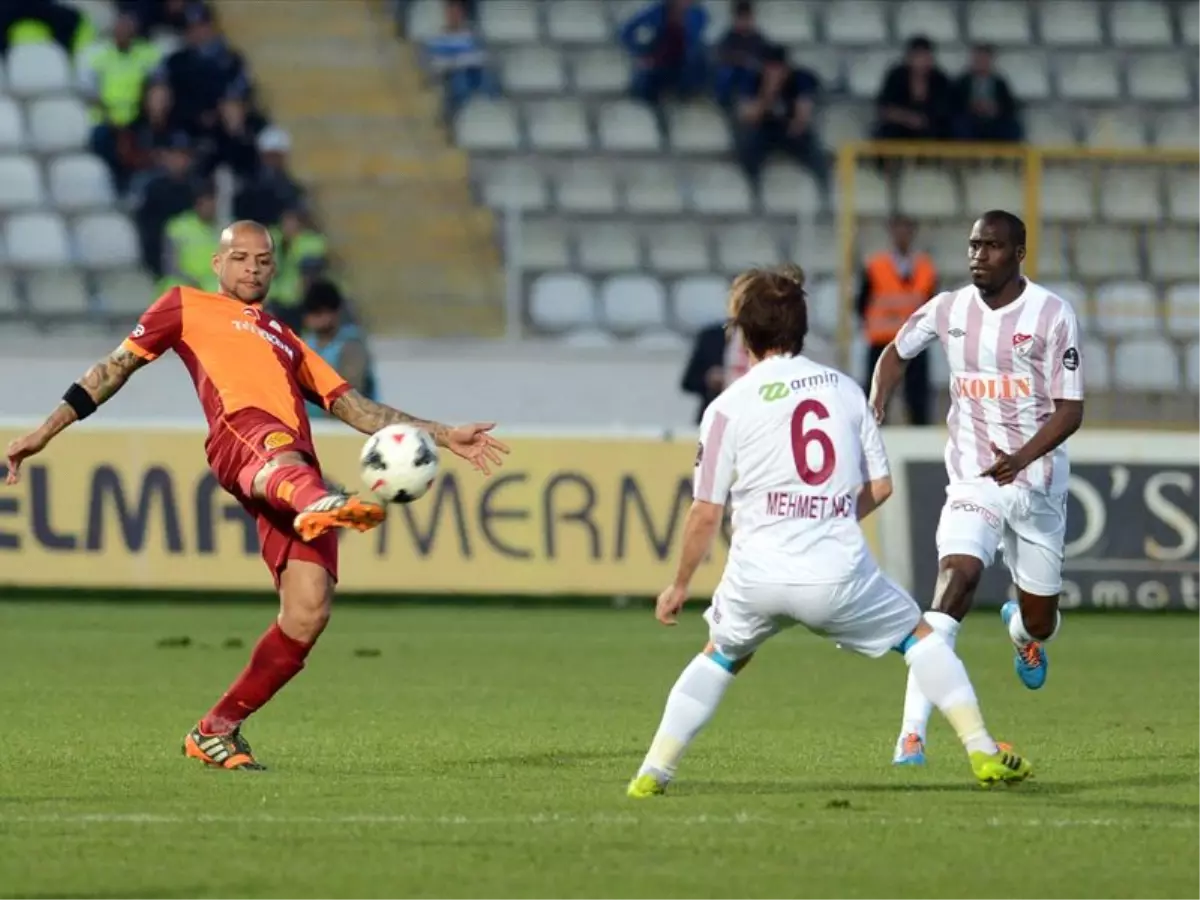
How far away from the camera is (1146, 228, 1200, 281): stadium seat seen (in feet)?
63.7

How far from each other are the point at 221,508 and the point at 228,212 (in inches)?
179

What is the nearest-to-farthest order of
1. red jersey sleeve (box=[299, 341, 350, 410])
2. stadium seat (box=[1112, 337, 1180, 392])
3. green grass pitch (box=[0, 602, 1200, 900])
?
green grass pitch (box=[0, 602, 1200, 900]) < red jersey sleeve (box=[299, 341, 350, 410]) < stadium seat (box=[1112, 337, 1180, 392])

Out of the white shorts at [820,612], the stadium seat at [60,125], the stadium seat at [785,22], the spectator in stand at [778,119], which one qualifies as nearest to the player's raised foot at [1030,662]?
the white shorts at [820,612]

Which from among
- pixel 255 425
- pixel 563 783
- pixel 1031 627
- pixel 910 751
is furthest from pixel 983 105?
pixel 563 783

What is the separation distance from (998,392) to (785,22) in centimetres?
1490

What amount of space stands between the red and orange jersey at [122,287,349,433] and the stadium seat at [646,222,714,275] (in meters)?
13.4

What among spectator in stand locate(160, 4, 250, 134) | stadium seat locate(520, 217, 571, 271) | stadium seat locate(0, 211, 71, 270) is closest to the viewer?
stadium seat locate(0, 211, 71, 270)

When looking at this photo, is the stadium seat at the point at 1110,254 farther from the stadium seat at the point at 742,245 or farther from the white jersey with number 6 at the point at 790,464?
the white jersey with number 6 at the point at 790,464

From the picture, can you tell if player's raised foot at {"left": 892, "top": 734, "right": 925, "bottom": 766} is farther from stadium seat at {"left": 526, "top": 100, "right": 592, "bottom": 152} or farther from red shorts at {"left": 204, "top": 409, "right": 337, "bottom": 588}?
stadium seat at {"left": 526, "top": 100, "right": 592, "bottom": 152}

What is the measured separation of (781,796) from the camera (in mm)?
8328

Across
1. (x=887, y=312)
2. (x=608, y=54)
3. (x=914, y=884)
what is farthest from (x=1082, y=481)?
(x=914, y=884)

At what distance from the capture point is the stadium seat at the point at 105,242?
70.4 ft

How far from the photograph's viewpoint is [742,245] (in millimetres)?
22609

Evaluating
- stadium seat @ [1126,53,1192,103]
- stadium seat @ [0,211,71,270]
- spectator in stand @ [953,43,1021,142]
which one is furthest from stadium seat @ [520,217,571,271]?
stadium seat @ [1126,53,1192,103]
